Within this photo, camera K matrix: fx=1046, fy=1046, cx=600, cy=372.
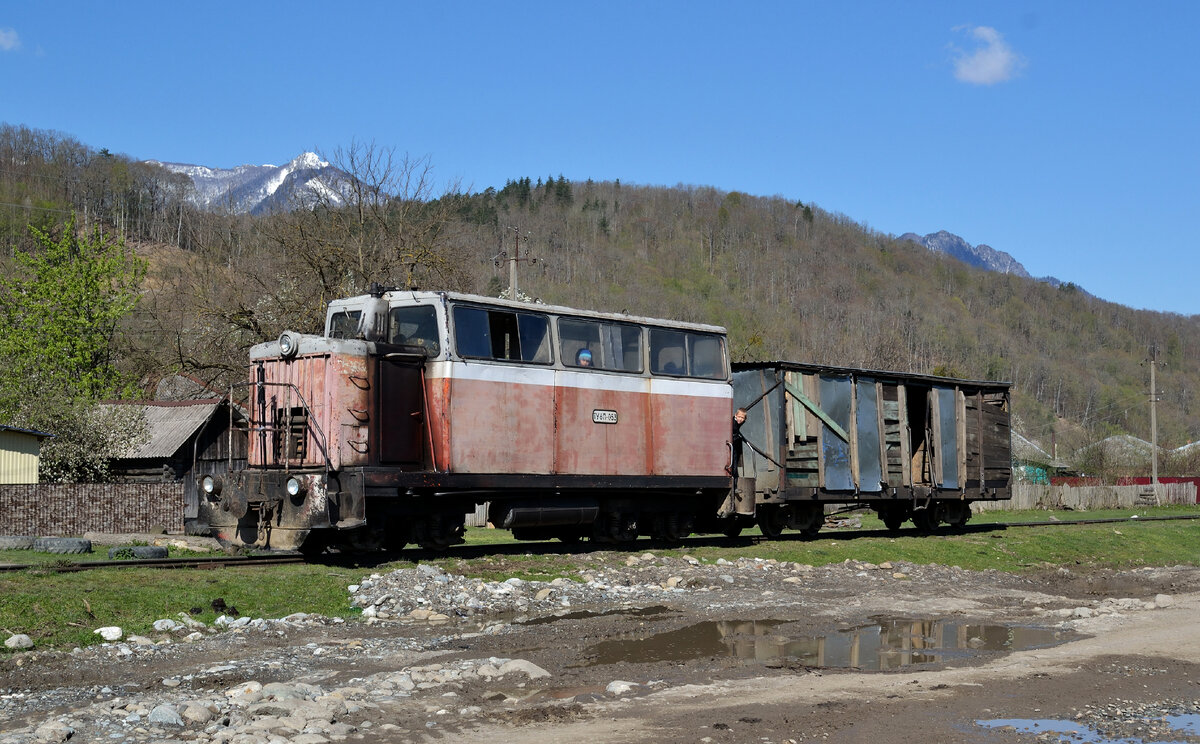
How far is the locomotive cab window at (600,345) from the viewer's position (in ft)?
58.2

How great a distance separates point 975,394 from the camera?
2673 centimetres

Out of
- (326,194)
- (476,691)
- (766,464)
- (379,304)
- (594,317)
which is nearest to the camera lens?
(476,691)

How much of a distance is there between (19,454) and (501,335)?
19.6 m

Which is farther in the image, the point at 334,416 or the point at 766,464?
the point at 766,464

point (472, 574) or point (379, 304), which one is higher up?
point (379, 304)

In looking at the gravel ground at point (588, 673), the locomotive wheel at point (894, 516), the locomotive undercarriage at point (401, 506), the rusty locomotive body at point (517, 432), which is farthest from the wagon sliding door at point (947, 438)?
the gravel ground at point (588, 673)

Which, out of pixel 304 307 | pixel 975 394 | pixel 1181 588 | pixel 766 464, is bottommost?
pixel 1181 588

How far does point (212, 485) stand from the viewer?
16062 mm

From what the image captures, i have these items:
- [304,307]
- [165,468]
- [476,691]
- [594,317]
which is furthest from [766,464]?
[165,468]

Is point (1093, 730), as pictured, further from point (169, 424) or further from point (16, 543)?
point (169, 424)

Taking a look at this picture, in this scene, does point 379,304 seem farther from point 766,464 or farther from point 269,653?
point 766,464

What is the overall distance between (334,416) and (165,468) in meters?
22.1

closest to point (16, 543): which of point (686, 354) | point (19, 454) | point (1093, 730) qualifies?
point (19, 454)

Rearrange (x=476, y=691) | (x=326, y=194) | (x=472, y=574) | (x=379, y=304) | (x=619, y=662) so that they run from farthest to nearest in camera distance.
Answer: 1. (x=326, y=194)
2. (x=379, y=304)
3. (x=472, y=574)
4. (x=619, y=662)
5. (x=476, y=691)
